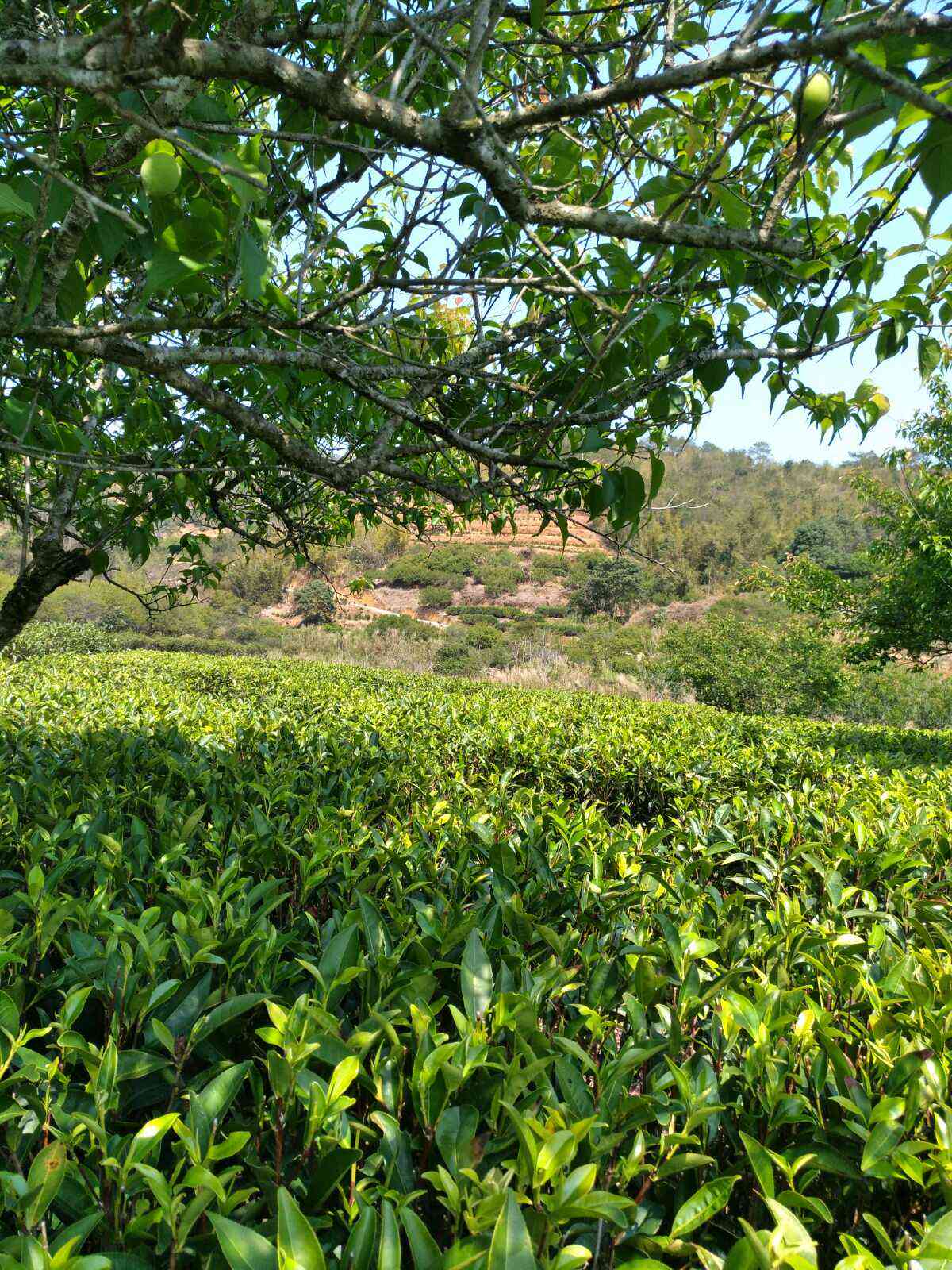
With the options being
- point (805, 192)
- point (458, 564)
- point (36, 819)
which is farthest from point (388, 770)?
point (458, 564)

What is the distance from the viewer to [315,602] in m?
34.7

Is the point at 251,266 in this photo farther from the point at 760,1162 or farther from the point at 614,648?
the point at 614,648

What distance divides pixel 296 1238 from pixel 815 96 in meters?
1.68

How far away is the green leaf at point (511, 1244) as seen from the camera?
0.75m

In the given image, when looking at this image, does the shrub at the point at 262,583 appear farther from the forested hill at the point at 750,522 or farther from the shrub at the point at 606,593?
the forested hill at the point at 750,522

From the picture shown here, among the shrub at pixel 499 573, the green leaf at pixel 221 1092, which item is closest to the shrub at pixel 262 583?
the shrub at pixel 499 573

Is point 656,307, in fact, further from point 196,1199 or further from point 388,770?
point 388,770

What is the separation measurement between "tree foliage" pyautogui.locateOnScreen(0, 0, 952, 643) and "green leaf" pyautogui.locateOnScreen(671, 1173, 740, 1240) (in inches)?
48.2

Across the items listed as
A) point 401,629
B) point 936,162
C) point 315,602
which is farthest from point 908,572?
point 315,602

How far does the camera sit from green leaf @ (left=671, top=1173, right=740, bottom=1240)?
99 centimetres

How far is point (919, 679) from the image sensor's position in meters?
23.9

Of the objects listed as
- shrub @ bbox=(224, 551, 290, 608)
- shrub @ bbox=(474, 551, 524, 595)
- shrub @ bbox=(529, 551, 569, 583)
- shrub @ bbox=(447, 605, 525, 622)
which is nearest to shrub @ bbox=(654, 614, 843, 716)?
shrub @ bbox=(447, 605, 525, 622)

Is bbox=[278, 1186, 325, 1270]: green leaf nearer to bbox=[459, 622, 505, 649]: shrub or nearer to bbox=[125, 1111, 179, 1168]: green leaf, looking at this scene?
bbox=[125, 1111, 179, 1168]: green leaf

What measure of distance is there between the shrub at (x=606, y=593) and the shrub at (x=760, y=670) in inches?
960
